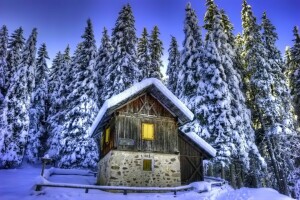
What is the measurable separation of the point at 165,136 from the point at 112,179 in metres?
5.21

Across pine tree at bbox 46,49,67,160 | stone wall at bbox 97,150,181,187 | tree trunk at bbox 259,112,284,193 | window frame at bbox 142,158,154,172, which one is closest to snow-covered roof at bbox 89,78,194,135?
stone wall at bbox 97,150,181,187

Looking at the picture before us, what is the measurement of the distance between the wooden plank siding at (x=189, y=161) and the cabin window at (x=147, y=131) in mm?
3159

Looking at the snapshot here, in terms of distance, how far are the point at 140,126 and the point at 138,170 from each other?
3182 millimetres

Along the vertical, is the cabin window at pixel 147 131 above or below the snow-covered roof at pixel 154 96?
below

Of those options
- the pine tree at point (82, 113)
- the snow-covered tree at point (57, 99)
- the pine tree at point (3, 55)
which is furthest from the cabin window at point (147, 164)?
the pine tree at point (3, 55)

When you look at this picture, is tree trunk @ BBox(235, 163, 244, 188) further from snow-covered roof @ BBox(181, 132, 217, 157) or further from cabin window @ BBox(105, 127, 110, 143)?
cabin window @ BBox(105, 127, 110, 143)

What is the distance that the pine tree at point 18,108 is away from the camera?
96.4 ft

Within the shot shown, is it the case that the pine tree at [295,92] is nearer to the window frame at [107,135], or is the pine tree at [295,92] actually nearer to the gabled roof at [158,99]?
the gabled roof at [158,99]

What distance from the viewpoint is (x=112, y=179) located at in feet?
53.4

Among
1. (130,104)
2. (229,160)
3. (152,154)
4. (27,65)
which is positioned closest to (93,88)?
(27,65)

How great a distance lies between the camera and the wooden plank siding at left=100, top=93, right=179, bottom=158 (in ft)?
58.0

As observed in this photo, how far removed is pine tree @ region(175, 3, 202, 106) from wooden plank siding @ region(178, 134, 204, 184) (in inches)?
196

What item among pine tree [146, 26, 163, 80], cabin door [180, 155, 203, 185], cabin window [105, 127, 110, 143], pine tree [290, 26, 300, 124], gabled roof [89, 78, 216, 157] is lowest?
cabin door [180, 155, 203, 185]

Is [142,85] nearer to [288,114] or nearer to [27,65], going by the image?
[288,114]
